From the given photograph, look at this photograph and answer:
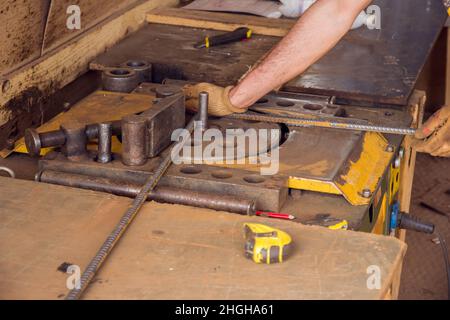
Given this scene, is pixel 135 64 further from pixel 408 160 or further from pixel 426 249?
pixel 426 249

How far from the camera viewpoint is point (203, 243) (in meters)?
1.33

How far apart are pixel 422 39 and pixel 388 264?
1458 mm

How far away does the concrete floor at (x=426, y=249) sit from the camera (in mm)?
3016

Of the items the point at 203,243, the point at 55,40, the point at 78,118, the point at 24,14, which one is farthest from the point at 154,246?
the point at 55,40

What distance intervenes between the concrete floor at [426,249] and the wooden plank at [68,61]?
1486 millimetres

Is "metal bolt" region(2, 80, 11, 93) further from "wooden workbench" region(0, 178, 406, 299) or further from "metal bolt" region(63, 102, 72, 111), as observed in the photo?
"wooden workbench" region(0, 178, 406, 299)

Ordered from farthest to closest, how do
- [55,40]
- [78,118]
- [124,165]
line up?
[55,40]
[78,118]
[124,165]

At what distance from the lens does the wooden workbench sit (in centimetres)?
120

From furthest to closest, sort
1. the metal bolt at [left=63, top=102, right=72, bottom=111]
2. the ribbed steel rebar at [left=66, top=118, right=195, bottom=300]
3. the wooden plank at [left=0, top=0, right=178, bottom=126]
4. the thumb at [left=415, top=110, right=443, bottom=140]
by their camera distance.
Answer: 1. the metal bolt at [left=63, top=102, right=72, bottom=111]
2. the wooden plank at [left=0, top=0, right=178, bottom=126]
3. the thumb at [left=415, top=110, right=443, bottom=140]
4. the ribbed steel rebar at [left=66, top=118, right=195, bottom=300]

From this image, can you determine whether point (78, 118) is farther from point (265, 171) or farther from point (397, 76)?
point (397, 76)

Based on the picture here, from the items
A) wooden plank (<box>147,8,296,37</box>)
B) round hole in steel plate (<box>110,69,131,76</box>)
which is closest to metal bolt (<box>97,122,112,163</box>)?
round hole in steel plate (<box>110,69,131,76</box>)

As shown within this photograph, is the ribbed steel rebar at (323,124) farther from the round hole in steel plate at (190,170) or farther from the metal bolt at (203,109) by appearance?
the round hole in steel plate at (190,170)

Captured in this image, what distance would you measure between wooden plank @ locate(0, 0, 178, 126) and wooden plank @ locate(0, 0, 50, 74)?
3 cm

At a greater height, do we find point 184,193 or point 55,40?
point 55,40
